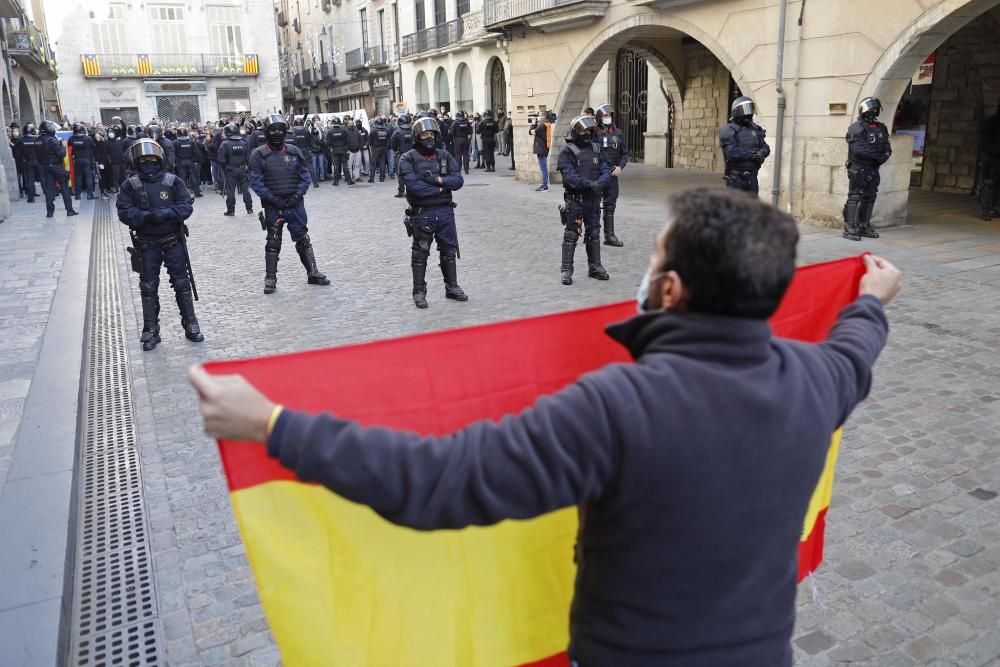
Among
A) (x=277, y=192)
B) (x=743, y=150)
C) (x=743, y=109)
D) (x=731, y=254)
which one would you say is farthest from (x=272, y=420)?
(x=743, y=109)

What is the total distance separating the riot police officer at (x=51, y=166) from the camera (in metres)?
15.9

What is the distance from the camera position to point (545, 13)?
1748cm

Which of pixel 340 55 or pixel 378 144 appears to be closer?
→ pixel 378 144

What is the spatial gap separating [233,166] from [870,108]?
12505 mm

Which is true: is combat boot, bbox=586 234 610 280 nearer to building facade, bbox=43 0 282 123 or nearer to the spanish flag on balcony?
building facade, bbox=43 0 282 123

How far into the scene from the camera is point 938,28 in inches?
412

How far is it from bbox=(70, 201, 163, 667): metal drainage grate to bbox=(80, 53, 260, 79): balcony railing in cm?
4169

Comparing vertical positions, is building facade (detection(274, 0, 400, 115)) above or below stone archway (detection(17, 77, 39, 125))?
above

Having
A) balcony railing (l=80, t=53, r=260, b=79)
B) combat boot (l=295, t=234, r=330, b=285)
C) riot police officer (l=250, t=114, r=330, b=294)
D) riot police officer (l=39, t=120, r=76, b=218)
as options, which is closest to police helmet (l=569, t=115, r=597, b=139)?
riot police officer (l=250, t=114, r=330, b=294)

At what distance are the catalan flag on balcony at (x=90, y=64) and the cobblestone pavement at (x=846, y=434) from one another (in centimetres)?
3623

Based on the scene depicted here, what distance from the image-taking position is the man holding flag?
1.38 metres

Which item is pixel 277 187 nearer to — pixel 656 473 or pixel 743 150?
pixel 743 150

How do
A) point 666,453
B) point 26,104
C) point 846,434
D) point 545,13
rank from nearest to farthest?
point 666,453 → point 846,434 → point 545,13 → point 26,104

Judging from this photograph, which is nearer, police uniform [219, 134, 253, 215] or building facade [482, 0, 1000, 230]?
building facade [482, 0, 1000, 230]
